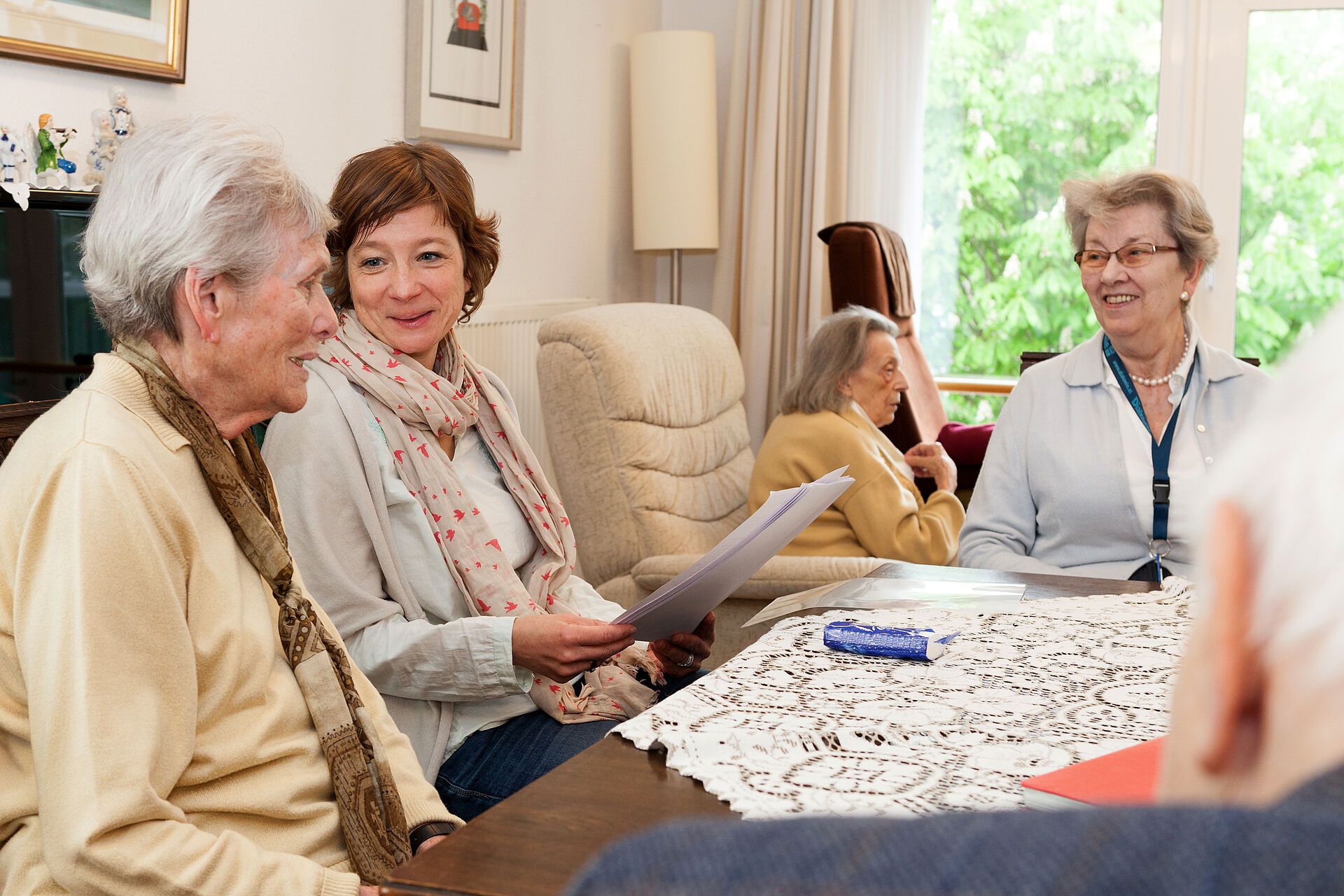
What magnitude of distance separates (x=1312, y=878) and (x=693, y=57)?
153 inches

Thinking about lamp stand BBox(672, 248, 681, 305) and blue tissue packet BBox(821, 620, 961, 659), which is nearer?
blue tissue packet BBox(821, 620, 961, 659)

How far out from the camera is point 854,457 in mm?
2605

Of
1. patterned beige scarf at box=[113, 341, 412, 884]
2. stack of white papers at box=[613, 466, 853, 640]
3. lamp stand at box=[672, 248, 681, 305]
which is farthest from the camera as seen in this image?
lamp stand at box=[672, 248, 681, 305]

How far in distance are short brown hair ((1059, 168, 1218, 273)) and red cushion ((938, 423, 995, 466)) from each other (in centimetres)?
156

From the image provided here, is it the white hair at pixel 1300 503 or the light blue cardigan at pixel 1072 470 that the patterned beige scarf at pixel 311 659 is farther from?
the light blue cardigan at pixel 1072 470

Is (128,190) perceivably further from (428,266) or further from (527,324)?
(527,324)

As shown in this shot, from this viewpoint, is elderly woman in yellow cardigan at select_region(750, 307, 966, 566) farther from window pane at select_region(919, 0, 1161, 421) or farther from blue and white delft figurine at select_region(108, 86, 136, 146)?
window pane at select_region(919, 0, 1161, 421)

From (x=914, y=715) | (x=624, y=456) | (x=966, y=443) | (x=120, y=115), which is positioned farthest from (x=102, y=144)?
(x=966, y=443)

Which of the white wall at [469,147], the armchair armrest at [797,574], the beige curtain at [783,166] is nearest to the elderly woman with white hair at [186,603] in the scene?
the white wall at [469,147]

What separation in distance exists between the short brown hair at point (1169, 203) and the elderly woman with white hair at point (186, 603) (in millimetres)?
1383

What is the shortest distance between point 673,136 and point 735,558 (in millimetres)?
2819

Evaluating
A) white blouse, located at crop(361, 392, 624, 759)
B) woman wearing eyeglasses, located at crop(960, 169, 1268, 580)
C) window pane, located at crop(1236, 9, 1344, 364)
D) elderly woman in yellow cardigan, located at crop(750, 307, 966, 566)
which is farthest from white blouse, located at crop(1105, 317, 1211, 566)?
window pane, located at crop(1236, 9, 1344, 364)

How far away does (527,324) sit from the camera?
134 inches

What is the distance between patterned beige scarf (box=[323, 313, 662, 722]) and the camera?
1546 mm
